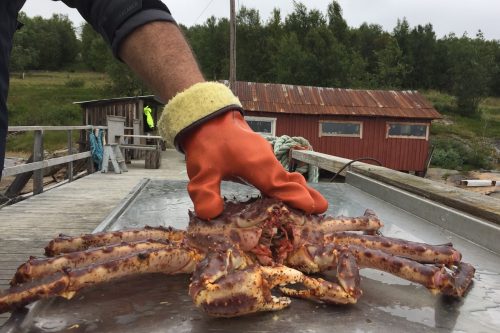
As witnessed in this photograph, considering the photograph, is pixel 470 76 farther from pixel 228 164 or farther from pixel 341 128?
pixel 228 164

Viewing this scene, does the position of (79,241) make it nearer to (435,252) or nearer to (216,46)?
(435,252)

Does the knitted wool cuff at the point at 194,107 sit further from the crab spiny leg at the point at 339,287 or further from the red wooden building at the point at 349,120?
the red wooden building at the point at 349,120

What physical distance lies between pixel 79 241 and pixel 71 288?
17.2 inches

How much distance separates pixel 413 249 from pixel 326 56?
37445mm

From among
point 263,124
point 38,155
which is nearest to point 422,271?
point 38,155

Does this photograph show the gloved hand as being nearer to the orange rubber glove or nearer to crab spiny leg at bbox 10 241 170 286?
the orange rubber glove

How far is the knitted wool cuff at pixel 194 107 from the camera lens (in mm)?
1538

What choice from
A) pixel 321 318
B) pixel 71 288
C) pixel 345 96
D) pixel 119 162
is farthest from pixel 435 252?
pixel 345 96

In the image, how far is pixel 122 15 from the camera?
161cm

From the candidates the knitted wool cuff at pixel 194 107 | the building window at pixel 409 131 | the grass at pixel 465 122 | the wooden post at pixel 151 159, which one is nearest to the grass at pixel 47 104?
the wooden post at pixel 151 159

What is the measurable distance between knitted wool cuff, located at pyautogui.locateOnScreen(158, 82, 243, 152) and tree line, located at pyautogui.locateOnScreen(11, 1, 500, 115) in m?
31.9

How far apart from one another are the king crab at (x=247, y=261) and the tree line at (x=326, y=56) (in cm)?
3208

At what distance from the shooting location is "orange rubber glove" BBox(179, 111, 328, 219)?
1566mm

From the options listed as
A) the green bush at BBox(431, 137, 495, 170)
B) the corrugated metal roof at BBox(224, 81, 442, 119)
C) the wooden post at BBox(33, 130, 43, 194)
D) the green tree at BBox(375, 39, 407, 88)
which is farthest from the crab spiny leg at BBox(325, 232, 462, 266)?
the green tree at BBox(375, 39, 407, 88)
